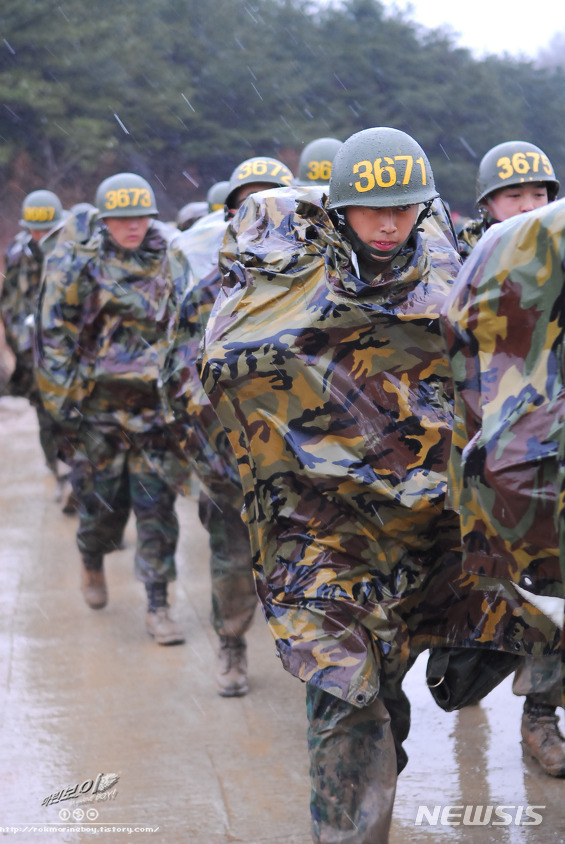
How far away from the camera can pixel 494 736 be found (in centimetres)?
538

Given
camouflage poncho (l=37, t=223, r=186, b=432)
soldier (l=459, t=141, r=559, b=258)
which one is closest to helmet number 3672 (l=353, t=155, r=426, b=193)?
soldier (l=459, t=141, r=559, b=258)

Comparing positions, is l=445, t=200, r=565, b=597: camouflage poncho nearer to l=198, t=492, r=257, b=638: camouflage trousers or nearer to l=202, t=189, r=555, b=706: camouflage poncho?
l=202, t=189, r=555, b=706: camouflage poncho

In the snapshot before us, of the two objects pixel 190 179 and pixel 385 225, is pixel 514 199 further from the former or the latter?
pixel 190 179

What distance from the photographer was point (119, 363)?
7.16 metres

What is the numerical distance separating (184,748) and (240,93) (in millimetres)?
27235

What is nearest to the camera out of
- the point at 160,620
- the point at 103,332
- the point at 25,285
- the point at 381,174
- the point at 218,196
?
the point at 381,174

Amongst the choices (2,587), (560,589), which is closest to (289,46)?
(2,587)

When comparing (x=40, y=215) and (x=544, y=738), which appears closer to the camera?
(x=544, y=738)

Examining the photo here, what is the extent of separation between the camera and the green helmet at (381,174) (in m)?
3.87

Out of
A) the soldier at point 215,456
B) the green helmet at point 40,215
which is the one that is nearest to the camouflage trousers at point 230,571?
the soldier at point 215,456

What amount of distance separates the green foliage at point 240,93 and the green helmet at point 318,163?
20.0 m

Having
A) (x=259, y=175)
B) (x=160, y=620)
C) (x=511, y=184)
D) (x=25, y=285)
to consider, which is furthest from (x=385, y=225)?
(x=25, y=285)

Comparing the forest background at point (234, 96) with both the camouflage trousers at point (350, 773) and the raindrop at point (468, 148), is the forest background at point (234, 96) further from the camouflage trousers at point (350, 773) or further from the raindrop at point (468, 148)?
the camouflage trousers at point (350, 773)

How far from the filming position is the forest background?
28.6 metres
